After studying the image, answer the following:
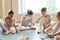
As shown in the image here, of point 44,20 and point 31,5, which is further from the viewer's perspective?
point 31,5

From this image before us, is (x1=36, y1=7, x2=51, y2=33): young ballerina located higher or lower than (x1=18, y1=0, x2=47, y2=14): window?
lower

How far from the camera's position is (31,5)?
598 cm

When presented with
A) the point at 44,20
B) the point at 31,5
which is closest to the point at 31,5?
the point at 31,5

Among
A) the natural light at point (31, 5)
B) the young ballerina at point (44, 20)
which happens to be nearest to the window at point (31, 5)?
the natural light at point (31, 5)

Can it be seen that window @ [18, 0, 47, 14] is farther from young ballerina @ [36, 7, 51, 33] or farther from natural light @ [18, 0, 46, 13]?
young ballerina @ [36, 7, 51, 33]

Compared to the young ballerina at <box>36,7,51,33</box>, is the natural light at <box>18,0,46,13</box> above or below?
above

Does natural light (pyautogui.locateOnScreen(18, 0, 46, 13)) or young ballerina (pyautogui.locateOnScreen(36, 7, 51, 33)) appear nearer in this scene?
young ballerina (pyautogui.locateOnScreen(36, 7, 51, 33))

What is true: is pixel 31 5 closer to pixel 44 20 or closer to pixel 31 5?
pixel 31 5

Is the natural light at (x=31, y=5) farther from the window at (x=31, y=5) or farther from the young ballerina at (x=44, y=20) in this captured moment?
the young ballerina at (x=44, y=20)

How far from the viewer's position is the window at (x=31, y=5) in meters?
5.91

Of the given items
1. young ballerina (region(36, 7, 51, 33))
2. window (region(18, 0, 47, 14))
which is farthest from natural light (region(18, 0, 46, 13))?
young ballerina (region(36, 7, 51, 33))

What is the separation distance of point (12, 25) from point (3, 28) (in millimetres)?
241

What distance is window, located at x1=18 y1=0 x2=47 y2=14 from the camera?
233 inches

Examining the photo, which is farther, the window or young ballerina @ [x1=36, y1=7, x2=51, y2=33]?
the window
